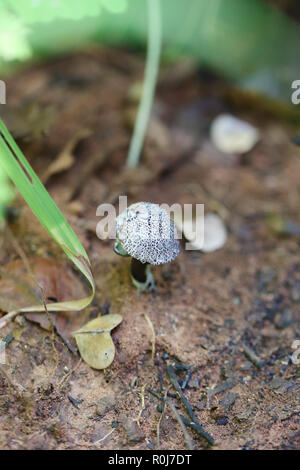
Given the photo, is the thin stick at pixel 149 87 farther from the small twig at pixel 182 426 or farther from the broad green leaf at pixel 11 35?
the small twig at pixel 182 426

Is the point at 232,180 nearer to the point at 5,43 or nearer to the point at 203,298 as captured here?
the point at 203,298

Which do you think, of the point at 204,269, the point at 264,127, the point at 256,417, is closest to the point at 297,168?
the point at 264,127

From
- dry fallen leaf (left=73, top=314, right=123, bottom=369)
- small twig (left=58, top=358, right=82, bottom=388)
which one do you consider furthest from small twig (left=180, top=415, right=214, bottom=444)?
small twig (left=58, top=358, right=82, bottom=388)

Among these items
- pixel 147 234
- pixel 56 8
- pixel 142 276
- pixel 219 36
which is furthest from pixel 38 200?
pixel 219 36

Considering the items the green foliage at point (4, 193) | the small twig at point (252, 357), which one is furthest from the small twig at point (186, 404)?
the green foliage at point (4, 193)

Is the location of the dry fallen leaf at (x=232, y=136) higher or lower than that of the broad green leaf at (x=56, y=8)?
lower

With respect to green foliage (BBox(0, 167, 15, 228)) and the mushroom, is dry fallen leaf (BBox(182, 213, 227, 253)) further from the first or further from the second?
green foliage (BBox(0, 167, 15, 228))
